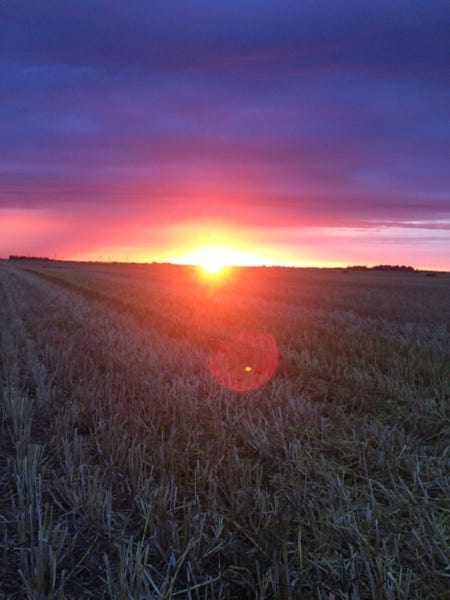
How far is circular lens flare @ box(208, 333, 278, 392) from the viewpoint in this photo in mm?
6020

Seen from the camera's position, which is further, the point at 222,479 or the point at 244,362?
the point at 244,362

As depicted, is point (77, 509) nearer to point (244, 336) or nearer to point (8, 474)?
point (8, 474)

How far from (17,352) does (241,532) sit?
611 cm

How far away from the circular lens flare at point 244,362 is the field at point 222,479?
8 centimetres

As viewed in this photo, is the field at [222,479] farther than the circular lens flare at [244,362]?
No

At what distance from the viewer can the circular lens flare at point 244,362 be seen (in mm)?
6020

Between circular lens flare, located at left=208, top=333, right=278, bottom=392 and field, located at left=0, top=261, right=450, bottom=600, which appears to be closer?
field, located at left=0, top=261, right=450, bottom=600

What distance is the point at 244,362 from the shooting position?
714cm

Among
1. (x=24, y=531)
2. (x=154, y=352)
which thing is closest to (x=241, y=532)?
(x=24, y=531)

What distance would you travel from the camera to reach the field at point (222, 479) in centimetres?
231

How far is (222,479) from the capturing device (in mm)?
3301

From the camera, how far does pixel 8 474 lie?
338cm

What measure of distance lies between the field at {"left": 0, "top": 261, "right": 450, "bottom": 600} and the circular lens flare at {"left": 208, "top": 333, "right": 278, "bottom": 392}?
3.2 inches

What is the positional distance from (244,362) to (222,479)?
12.7 feet
